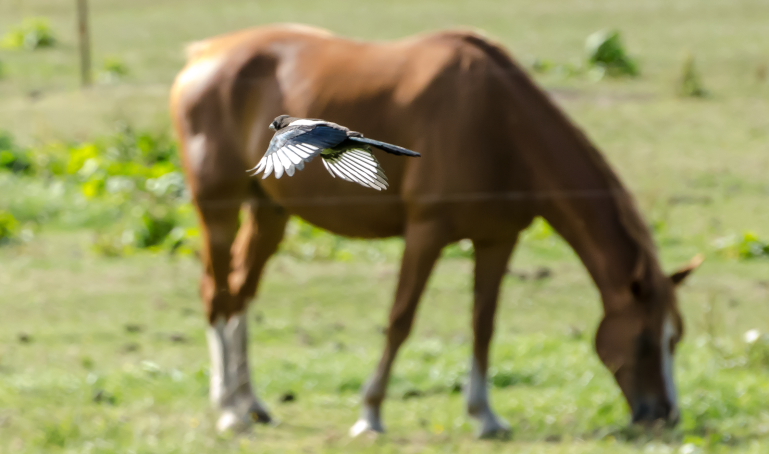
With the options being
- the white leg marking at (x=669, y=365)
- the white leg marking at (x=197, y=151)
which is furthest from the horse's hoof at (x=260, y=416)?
the white leg marking at (x=669, y=365)

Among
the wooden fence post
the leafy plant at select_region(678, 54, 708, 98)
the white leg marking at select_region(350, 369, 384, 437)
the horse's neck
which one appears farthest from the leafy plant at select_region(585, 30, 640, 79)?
the white leg marking at select_region(350, 369, 384, 437)

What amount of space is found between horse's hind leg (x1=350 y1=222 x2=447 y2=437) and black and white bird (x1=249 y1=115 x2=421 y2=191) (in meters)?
3.31

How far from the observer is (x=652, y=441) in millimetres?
4527

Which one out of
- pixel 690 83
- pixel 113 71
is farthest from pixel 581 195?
pixel 113 71

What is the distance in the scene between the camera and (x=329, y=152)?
1490mm

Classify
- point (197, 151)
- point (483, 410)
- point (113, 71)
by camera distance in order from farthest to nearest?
point (113, 71), point (197, 151), point (483, 410)

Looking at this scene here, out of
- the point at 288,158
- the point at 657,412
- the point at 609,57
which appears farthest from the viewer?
the point at 609,57

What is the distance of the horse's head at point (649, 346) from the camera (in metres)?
4.59

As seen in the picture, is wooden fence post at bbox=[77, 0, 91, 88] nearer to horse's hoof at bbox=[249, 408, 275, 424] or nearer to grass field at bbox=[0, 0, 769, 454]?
grass field at bbox=[0, 0, 769, 454]

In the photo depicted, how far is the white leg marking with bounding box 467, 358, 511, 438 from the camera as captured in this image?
488 centimetres

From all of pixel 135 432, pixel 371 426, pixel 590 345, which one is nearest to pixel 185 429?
pixel 135 432

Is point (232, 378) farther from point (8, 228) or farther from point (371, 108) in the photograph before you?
point (8, 228)

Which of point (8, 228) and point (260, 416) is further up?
point (260, 416)

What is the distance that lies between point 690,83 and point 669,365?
5627 mm
